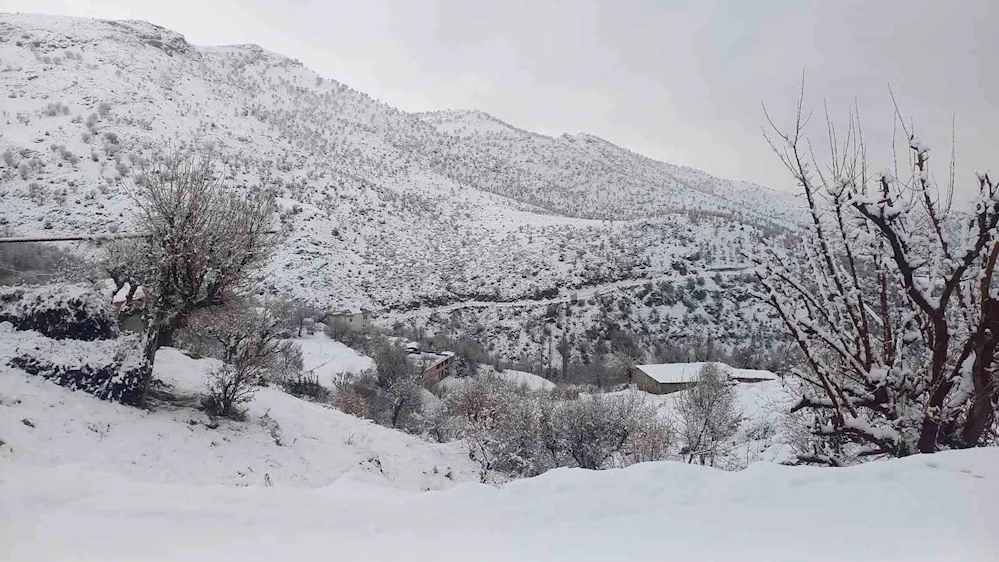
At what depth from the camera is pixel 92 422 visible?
25.2 ft

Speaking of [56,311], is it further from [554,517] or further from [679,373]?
[679,373]

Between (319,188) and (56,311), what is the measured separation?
45.7m

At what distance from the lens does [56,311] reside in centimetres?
908

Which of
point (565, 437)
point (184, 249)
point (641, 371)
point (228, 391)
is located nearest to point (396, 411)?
point (565, 437)

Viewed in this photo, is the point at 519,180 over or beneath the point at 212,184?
over

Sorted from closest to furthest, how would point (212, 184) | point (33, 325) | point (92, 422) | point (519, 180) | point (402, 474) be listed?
1. point (92, 422)
2. point (33, 325)
3. point (212, 184)
4. point (402, 474)
5. point (519, 180)

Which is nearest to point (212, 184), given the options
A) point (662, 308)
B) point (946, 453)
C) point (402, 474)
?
point (402, 474)

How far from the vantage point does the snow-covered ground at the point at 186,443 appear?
677 centimetres

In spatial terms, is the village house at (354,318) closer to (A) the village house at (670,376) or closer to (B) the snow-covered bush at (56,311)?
(A) the village house at (670,376)

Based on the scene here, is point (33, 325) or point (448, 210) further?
point (448, 210)

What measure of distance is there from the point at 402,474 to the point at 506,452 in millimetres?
4596

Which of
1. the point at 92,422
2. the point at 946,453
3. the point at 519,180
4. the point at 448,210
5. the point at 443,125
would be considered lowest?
the point at 92,422

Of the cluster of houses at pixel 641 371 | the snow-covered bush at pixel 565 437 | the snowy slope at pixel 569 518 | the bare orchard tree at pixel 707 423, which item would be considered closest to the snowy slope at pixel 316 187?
the cluster of houses at pixel 641 371

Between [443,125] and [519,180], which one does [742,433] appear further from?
[443,125]
